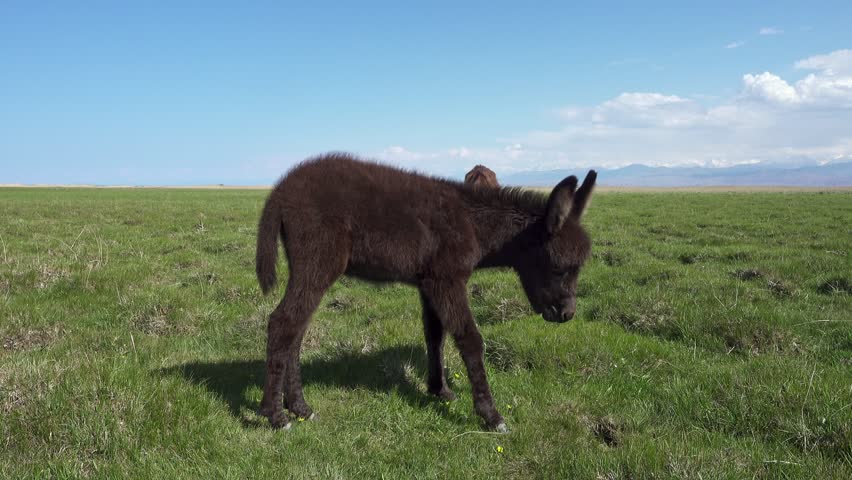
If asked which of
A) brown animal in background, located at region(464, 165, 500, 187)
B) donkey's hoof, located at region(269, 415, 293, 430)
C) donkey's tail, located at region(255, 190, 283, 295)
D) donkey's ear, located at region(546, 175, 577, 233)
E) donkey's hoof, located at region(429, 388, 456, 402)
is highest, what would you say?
brown animal in background, located at region(464, 165, 500, 187)

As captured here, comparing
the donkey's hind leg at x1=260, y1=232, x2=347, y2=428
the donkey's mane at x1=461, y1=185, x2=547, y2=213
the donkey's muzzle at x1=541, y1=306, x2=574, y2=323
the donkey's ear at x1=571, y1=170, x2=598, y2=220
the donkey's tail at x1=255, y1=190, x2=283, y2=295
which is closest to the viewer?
the donkey's hind leg at x1=260, y1=232, x2=347, y2=428

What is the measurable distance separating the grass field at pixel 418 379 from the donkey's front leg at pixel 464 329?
0.25 meters

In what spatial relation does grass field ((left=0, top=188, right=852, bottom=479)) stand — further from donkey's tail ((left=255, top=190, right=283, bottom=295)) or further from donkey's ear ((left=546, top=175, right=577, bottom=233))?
donkey's ear ((left=546, top=175, right=577, bottom=233))

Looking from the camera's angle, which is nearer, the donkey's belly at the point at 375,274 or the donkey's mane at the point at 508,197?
the donkey's belly at the point at 375,274

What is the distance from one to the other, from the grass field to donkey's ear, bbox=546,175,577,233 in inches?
62.2

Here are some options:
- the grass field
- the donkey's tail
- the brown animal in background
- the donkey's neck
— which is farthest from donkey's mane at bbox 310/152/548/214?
the brown animal in background

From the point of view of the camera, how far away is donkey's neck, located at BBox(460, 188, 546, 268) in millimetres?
4785

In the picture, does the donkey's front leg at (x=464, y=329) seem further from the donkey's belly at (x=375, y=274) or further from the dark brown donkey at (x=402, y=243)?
the donkey's belly at (x=375, y=274)

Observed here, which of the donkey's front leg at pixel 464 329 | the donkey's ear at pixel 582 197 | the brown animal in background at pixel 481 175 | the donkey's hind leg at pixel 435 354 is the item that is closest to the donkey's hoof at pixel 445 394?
the donkey's hind leg at pixel 435 354

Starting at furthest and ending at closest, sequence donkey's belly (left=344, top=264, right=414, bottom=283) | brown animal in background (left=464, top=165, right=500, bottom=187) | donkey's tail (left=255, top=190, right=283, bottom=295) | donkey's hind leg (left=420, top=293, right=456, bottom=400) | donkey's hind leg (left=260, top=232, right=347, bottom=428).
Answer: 1. brown animal in background (left=464, top=165, right=500, bottom=187)
2. donkey's hind leg (left=420, top=293, right=456, bottom=400)
3. donkey's belly (left=344, top=264, right=414, bottom=283)
4. donkey's tail (left=255, top=190, right=283, bottom=295)
5. donkey's hind leg (left=260, top=232, right=347, bottom=428)

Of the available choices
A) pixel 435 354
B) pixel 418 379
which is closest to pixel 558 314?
pixel 435 354

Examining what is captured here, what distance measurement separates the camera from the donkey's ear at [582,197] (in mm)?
4637

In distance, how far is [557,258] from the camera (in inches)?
184

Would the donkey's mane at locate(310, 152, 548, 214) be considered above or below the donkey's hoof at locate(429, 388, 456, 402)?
above
